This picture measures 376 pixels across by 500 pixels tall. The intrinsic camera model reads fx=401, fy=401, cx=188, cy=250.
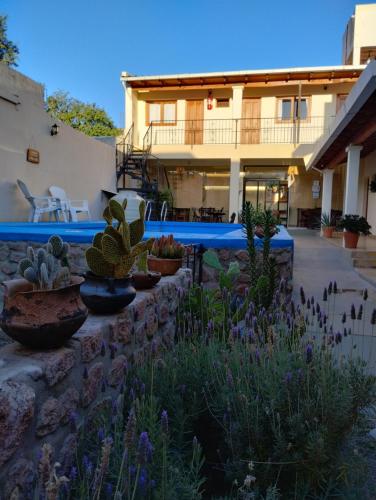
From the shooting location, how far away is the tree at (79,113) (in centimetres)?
2764

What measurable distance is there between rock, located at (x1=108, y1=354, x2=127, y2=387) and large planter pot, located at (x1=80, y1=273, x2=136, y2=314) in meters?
0.23

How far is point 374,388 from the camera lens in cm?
179

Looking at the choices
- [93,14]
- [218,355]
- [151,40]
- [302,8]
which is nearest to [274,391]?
[218,355]

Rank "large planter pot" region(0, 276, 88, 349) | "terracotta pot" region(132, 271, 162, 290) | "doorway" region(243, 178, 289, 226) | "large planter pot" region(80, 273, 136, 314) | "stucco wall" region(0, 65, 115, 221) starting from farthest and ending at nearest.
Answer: "doorway" region(243, 178, 289, 226), "stucco wall" region(0, 65, 115, 221), "terracotta pot" region(132, 271, 162, 290), "large planter pot" region(80, 273, 136, 314), "large planter pot" region(0, 276, 88, 349)

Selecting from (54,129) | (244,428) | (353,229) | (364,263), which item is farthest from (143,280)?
(54,129)

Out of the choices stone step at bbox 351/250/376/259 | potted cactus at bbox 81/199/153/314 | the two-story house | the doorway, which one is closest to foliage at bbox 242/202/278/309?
potted cactus at bbox 81/199/153/314

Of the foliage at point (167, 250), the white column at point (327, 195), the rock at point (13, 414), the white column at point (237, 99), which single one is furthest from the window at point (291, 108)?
the rock at point (13, 414)

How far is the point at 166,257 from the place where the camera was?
3203 millimetres

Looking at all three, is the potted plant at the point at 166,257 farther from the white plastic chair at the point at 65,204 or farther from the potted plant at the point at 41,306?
the white plastic chair at the point at 65,204

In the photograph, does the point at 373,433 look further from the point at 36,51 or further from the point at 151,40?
the point at 36,51

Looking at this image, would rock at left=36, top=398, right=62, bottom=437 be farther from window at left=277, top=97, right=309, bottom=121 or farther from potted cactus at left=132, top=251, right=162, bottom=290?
window at left=277, top=97, right=309, bottom=121

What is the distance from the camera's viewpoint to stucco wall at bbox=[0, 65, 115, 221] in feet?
25.8

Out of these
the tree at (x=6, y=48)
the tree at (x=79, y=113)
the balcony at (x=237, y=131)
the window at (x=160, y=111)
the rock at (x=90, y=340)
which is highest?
the tree at (x=6, y=48)

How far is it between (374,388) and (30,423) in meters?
1.44
